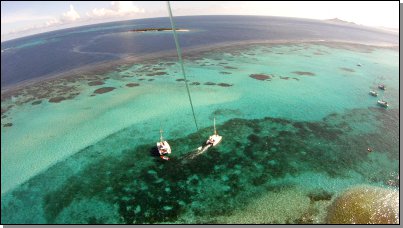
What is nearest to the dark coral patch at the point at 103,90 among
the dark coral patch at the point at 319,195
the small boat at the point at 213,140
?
the small boat at the point at 213,140

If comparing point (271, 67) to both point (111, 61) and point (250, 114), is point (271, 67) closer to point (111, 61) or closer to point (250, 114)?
point (250, 114)

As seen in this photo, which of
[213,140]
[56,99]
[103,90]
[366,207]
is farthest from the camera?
[103,90]

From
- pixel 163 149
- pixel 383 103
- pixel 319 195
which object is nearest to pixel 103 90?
pixel 163 149

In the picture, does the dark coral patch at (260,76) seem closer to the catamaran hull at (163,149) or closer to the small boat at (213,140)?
the small boat at (213,140)

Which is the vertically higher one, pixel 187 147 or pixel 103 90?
pixel 103 90

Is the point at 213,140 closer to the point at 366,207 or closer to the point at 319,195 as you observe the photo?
the point at 319,195

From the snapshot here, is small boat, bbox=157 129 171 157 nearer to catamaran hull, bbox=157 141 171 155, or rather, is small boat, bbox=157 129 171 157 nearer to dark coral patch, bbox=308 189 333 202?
catamaran hull, bbox=157 141 171 155
